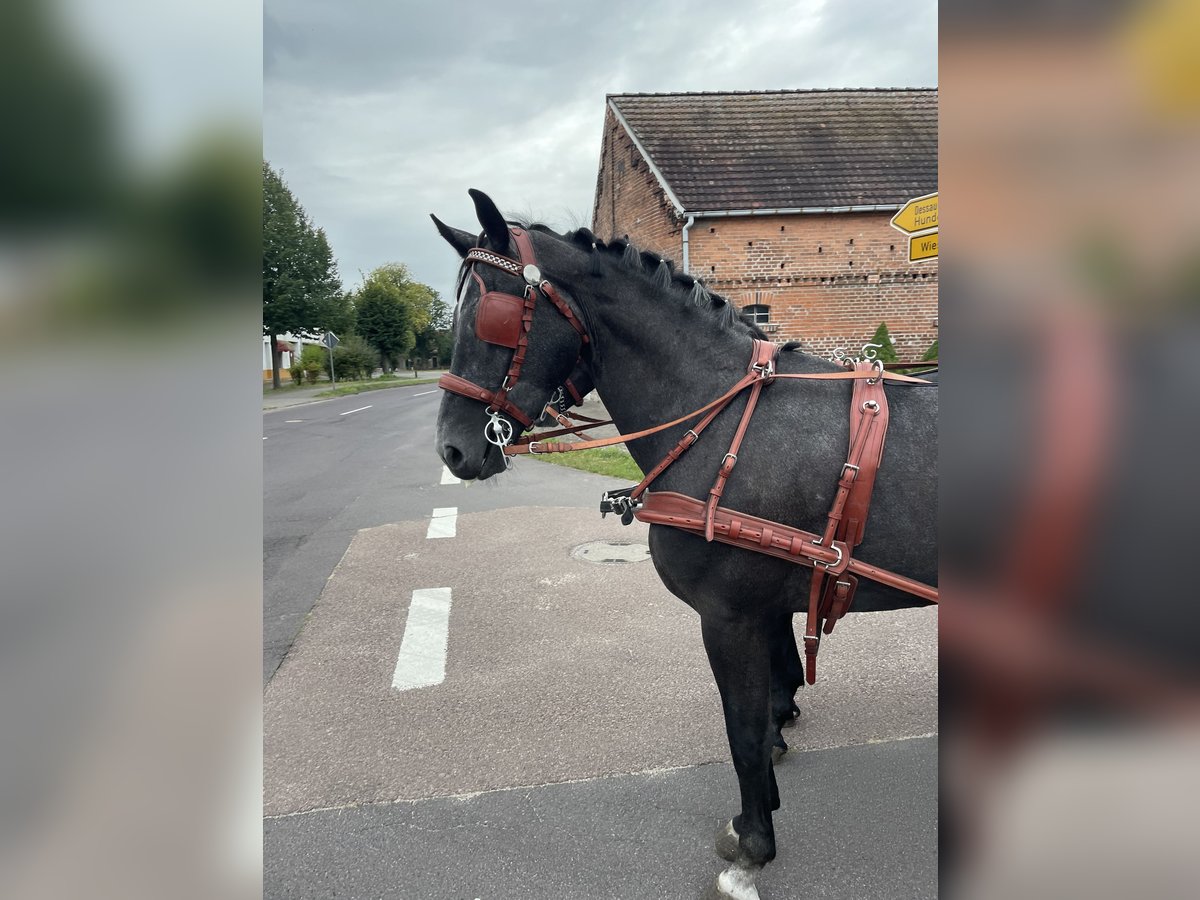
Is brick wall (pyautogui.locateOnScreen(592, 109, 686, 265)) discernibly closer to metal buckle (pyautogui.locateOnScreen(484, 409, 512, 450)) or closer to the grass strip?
the grass strip

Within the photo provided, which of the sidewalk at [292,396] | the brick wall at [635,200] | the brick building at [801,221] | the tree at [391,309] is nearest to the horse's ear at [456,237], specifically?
the brick wall at [635,200]

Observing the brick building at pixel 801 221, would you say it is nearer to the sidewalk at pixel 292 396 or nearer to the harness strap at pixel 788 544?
the harness strap at pixel 788 544

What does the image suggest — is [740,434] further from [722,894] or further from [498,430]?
[722,894]

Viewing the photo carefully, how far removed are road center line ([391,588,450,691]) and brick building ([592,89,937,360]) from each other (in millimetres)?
9574

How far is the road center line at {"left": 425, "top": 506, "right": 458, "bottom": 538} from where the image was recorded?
22.6ft

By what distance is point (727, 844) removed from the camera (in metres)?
2.29

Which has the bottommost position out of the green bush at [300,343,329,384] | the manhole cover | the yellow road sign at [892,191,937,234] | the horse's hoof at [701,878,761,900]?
the horse's hoof at [701,878,761,900]

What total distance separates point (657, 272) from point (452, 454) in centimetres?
95

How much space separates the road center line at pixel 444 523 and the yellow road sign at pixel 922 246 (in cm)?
509

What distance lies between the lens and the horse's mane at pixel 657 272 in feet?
7.08

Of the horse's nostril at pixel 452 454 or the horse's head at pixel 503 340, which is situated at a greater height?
the horse's head at pixel 503 340

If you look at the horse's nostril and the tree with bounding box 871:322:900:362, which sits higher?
the tree with bounding box 871:322:900:362

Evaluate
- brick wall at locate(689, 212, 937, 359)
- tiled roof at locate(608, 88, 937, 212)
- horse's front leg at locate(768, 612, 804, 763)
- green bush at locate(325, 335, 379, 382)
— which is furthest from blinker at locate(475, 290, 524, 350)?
green bush at locate(325, 335, 379, 382)

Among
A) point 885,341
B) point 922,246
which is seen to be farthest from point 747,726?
point 885,341
